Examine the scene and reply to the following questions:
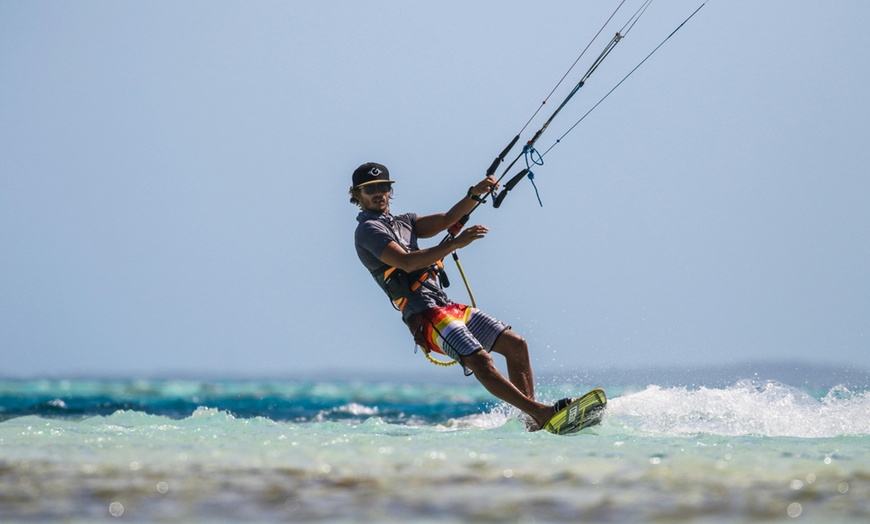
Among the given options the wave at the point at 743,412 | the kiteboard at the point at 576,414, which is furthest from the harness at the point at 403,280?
the wave at the point at 743,412

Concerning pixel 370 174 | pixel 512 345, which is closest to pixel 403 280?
pixel 370 174

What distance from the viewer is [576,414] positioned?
7.06 m

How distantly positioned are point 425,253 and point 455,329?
2.47 ft

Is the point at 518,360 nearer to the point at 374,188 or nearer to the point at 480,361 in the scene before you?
the point at 480,361

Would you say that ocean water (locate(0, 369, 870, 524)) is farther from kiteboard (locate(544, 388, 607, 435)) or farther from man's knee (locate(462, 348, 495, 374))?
man's knee (locate(462, 348, 495, 374))

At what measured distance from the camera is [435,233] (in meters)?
8.24

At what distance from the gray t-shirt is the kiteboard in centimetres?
146

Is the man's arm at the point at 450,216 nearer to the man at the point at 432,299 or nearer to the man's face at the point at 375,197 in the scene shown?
the man at the point at 432,299

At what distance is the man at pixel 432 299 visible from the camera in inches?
291

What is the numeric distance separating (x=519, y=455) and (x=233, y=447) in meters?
1.73

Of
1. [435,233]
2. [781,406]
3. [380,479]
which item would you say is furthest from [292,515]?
[781,406]

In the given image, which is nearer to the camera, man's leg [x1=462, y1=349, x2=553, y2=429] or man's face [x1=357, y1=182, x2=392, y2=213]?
man's leg [x1=462, y1=349, x2=553, y2=429]

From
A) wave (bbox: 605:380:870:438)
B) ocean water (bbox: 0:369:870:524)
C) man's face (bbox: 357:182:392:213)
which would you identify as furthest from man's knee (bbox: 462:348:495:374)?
man's face (bbox: 357:182:392:213)

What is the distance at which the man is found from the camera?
7395 mm
